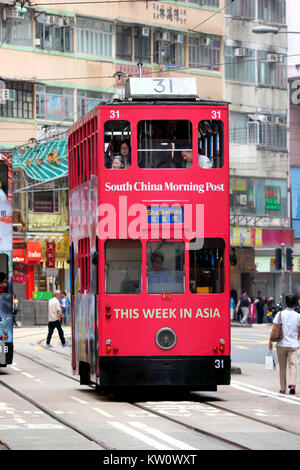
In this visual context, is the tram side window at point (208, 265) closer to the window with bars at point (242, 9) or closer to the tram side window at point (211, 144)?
the tram side window at point (211, 144)

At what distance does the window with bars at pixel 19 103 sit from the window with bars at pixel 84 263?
3521 cm

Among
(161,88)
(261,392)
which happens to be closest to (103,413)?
(161,88)

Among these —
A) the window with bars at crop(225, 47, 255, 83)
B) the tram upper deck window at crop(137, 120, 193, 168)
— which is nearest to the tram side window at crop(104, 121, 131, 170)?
the tram upper deck window at crop(137, 120, 193, 168)

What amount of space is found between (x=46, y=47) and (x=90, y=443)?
1772 inches

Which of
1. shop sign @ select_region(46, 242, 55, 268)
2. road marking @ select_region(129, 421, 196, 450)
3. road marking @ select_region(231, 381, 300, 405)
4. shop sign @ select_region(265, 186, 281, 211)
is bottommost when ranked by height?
road marking @ select_region(231, 381, 300, 405)

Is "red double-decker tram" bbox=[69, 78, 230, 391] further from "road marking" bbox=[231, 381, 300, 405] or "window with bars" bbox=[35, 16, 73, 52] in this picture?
"window with bars" bbox=[35, 16, 73, 52]

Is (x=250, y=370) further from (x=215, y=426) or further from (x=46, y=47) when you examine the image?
(x=46, y=47)

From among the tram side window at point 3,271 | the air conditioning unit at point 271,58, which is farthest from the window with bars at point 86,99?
the tram side window at point 3,271

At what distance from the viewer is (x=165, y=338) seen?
60.2 feet

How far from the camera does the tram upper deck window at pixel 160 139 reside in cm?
1852

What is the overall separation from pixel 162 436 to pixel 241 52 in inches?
2063

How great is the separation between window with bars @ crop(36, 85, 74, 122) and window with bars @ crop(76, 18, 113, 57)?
231 cm

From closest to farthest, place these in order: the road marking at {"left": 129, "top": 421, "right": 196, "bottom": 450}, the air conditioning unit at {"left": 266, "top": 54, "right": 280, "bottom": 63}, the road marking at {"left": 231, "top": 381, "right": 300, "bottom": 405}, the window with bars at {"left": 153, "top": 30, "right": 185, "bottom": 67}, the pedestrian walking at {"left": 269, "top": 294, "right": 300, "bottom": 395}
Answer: the road marking at {"left": 129, "top": 421, "right": 196, "bottom": 450}
the road marking at {"left": 231, "top": 381, "right": 300, "bottom": 405}
the pedestrian walking at {"left": 269, "top": 294, "right": 300, "bottom": 395}
the window with bars at {"left": 153, "top": 30, "right": 185, "bottom": 67}
the air conditioning unit at {"left": 266, "top": 54, "right": 280, "bottom": 63}

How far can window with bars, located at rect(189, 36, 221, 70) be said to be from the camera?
62875mm
